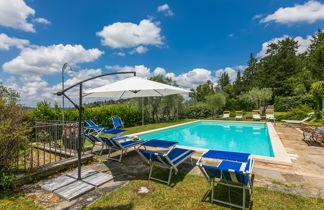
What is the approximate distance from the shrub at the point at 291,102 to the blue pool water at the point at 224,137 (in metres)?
11.0

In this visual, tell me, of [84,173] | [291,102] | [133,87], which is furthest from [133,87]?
[291,102]

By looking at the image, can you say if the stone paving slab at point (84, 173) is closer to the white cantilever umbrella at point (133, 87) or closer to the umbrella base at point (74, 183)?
the umbrella base at point (74, 183)

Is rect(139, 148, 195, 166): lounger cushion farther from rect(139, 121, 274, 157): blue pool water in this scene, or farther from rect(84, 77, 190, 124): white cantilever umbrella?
rect(139, 121, 274, 157): blue pool water

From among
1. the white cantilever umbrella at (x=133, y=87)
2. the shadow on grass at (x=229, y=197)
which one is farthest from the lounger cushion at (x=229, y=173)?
the white cantilever umbrella at (x=133, y=87)

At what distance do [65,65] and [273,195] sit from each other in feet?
32.8

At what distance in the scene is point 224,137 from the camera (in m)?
11.1

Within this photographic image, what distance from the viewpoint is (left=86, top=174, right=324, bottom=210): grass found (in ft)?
9.20

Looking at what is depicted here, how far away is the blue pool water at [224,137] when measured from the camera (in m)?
8.34

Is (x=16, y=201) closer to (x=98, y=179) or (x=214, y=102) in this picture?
(x=98, y=179)

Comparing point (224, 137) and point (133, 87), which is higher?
point (133, 87)

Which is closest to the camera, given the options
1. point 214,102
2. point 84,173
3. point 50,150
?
point 84,173

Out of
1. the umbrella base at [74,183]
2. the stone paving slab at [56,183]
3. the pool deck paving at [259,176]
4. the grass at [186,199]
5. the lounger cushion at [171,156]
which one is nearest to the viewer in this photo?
the grass at [186,199]

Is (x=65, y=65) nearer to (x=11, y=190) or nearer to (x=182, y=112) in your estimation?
(x=11, y=190)

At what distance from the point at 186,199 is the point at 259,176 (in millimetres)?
2053
